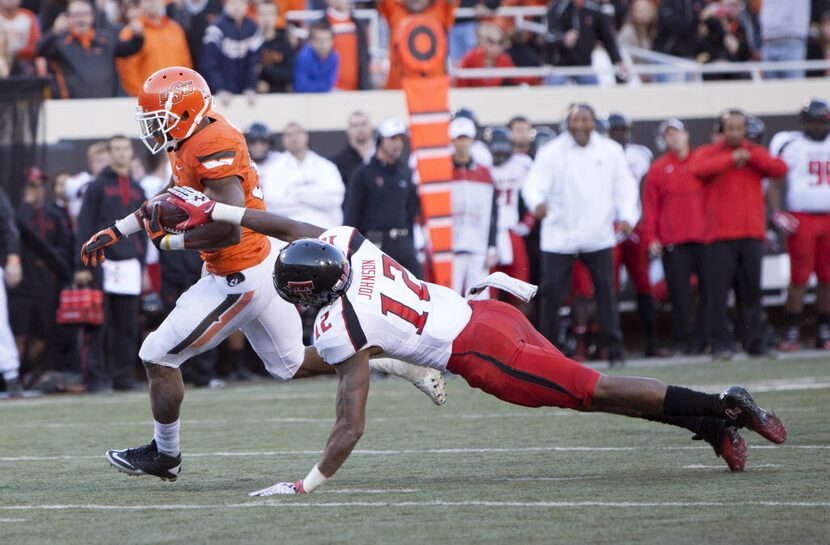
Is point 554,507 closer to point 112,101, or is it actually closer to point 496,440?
point 496,440

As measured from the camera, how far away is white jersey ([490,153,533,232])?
1239 centimetres

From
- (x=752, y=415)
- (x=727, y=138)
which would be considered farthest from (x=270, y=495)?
(x=727, y=138)

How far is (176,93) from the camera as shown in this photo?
6211mm

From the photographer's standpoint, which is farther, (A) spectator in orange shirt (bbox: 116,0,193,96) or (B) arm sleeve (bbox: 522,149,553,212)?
(A) spectator in orange shirt (bbox: 116,0,193,96)

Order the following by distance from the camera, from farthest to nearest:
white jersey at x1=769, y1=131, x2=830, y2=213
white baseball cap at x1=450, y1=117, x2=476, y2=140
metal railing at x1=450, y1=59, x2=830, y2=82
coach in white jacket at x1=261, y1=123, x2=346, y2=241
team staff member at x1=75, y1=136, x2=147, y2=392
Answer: metal railing at x1=450, y1=59, x2=830, y2=82 → white jersey at x1=769, y1=131, x2=830, y2=213 → white baseball cap at x1=450, y1=117, x2=476, y2=140 → coach in white jacket at x1=261, y1=123, x2=346, y2=241 → team staff member at x1=75, y1=136, x2=147, y2=392

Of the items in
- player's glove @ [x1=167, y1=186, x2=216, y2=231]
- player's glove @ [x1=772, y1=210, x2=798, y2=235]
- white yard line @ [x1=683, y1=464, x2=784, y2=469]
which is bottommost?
player's glove @ [x1=772, y1=210, x2=798, y2=235]

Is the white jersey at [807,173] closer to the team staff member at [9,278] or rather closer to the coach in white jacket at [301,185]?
the coach in white jacket at [301,185]

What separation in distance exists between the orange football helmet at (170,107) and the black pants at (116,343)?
4.98 meters

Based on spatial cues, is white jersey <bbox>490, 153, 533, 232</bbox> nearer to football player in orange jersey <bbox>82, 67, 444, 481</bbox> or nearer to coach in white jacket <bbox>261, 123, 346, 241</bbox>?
coach in white jacket <bbox>261, 123, 346, 241</bbox>

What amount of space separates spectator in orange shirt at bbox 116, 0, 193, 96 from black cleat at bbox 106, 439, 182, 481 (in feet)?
23.0

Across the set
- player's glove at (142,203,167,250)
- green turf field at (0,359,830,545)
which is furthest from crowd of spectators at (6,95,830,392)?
player's glove at (142,203,167,250)

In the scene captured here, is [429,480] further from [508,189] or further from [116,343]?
[508,189]

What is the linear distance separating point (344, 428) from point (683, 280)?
297 inches

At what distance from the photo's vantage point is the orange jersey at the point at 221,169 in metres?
6.12
